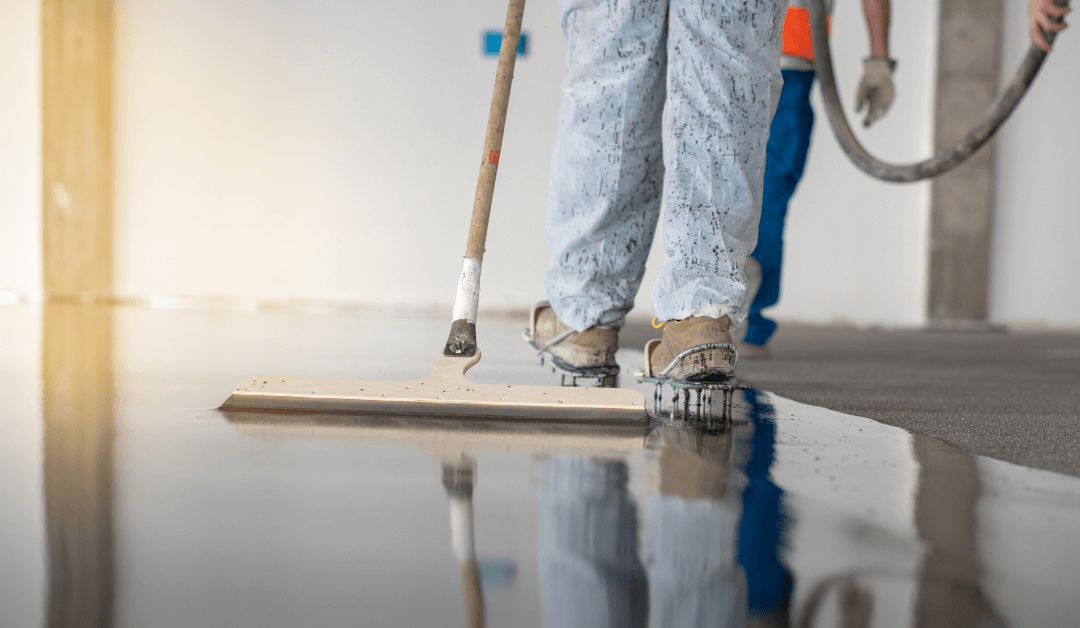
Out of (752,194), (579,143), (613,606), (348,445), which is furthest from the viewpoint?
(579,143)

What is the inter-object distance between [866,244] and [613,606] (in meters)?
4.62

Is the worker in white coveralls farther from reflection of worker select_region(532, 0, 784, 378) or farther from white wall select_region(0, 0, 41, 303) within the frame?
white wall select_region(0, 0, 41, 303)

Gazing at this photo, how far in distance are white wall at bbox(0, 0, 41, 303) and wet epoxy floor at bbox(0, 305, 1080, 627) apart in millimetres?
4015

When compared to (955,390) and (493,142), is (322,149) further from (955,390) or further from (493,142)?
(955,390)

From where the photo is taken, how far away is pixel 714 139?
3.53ft

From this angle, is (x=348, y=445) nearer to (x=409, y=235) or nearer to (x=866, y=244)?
(x=409, y=235)

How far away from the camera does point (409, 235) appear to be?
4.50 metres

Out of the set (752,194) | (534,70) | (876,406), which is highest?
(534,70)

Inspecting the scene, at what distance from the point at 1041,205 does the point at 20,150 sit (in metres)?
5.58

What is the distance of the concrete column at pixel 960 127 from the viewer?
4.50 m

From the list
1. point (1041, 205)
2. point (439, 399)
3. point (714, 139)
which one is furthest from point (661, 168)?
point (1041, 205)

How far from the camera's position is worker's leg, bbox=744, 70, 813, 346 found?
2012mm

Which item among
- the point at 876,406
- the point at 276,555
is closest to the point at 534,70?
the point at 876,406

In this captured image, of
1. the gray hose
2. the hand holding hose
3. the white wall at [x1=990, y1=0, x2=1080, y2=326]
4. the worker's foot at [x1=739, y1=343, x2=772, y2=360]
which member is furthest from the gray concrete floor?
the white wall at [x1=990, y1=0, x2=1080, y2=326]
